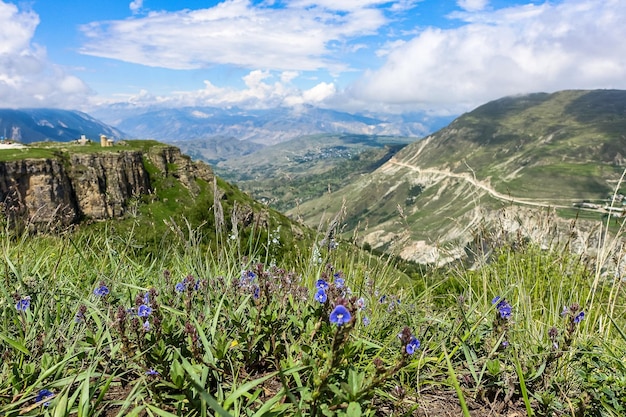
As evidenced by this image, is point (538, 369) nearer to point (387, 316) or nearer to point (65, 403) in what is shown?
point (387, 316)


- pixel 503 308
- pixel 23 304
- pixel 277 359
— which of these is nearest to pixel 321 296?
pixel 277 359

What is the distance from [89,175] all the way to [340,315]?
7982 cm

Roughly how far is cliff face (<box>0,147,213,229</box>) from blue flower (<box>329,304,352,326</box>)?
52190mm

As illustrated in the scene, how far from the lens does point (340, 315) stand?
1.97 metres

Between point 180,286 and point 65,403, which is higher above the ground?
point 180,286

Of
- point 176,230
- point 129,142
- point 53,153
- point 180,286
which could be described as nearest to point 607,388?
point 180,286

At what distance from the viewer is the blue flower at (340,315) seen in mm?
1928

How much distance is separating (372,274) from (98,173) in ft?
261

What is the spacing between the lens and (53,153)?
2621 inches

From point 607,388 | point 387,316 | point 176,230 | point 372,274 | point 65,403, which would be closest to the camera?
point 65,403

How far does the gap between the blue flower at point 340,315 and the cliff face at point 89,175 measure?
5219 cm

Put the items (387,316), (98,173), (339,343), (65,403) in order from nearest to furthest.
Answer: (339,343) < (65,403) < (387,316) < (98,173)

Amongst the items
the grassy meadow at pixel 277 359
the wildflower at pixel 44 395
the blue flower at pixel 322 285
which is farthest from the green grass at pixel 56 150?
the blue flower at pixel 322 285

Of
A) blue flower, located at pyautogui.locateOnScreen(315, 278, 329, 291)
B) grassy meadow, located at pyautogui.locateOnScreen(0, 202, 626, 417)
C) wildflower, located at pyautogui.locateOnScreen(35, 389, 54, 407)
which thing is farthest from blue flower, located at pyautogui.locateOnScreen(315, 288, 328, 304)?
wildflower, located at pyautogui.locateOnScreen(35, 389, 54, 407)
